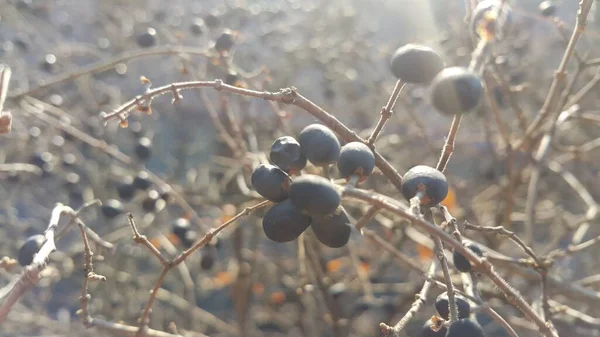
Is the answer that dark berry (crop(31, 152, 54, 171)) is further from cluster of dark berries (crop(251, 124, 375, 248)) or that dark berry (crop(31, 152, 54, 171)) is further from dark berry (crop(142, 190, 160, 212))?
cluster of dark berries (crop(251, 124, 375, 248))

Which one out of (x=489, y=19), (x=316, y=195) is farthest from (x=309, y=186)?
(x=489, y=19)

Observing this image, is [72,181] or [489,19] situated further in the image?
[72,181]

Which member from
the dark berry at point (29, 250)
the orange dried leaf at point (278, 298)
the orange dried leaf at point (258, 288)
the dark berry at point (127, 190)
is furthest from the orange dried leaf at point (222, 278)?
the dark berry at point (29, 250)

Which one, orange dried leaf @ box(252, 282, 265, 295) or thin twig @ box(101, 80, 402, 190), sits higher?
orange dried leaf @ box(252, 282, 265, 295)

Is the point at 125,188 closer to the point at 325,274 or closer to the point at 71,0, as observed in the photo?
the point at 325,274

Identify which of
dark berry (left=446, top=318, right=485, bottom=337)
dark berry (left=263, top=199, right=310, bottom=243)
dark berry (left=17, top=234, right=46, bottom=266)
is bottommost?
dark berry (left=446, top=318, right=485, bottom=337)

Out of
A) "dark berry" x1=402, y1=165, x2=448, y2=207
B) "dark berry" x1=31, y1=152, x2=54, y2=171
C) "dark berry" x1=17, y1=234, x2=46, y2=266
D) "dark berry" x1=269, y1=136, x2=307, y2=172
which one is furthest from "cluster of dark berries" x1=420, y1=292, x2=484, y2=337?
"dark berry" x1=31, y1=152, x2=54, y2=171

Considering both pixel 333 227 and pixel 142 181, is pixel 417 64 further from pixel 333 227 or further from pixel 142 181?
pixel 142 181
